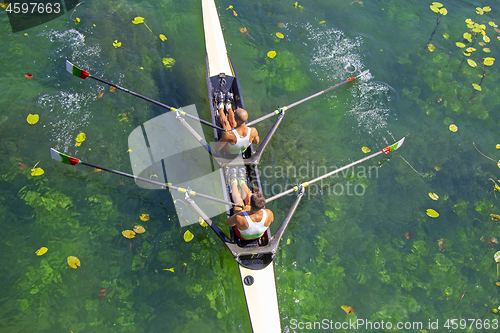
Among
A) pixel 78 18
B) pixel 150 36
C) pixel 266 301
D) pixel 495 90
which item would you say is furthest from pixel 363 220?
pixel 78 18

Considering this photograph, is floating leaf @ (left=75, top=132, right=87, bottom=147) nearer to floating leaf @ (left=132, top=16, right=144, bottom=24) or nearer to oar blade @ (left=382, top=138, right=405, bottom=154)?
floating leaf @ (left=132, top=16, right=144, bottom=24)

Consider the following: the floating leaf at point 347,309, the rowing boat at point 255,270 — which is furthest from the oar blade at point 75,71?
the floating leaf at point 347,309

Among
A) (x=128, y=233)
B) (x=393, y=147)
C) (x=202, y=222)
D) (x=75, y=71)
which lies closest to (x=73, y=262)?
(x=128, y=233)

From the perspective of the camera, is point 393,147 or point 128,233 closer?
point 128,233

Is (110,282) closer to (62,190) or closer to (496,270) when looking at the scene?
(62,190)

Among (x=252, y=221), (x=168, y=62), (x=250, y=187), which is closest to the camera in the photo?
(x=252, y=221)

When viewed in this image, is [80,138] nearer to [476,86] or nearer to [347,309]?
[347,309]

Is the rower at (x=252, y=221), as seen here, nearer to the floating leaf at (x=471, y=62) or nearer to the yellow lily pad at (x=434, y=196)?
the yellow lily pad at (x=434, y=196)
